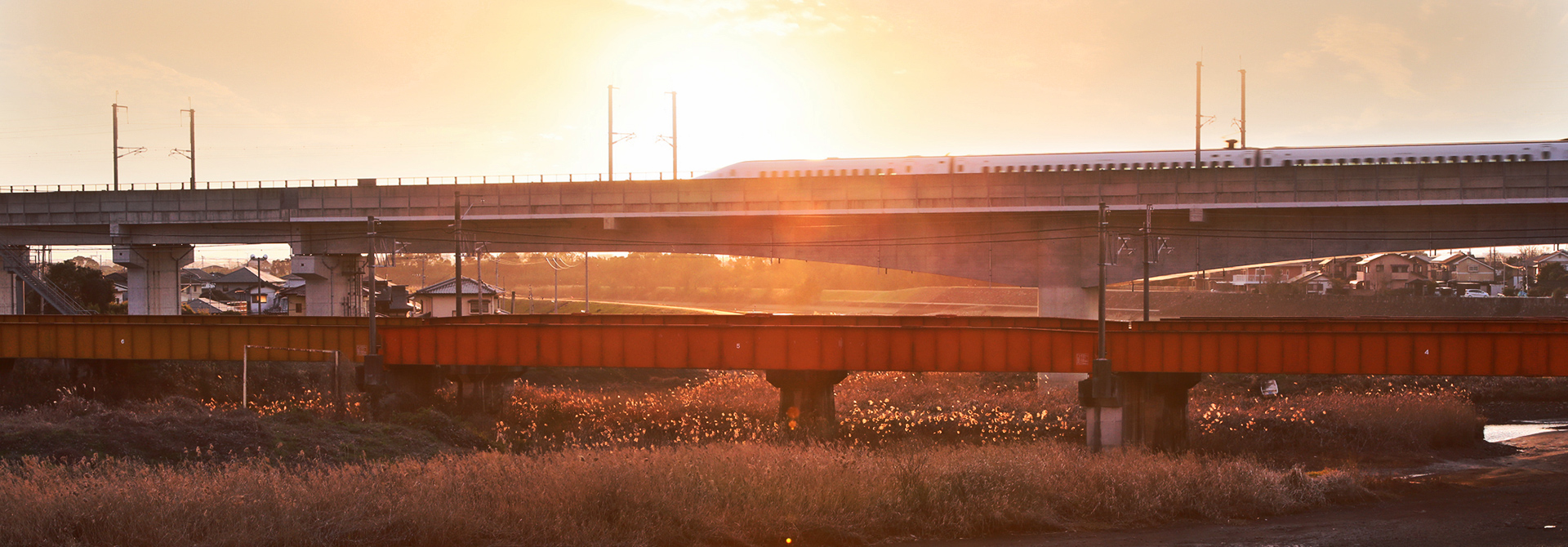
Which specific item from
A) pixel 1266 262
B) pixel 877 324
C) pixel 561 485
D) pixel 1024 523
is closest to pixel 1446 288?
pixel 1266 262

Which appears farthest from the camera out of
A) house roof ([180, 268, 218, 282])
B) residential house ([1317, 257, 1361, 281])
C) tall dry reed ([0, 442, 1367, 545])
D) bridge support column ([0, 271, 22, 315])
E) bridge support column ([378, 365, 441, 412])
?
residential house ([1317, 257, 1361, 281])

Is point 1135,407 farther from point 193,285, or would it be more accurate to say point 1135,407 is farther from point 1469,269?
point 1469,269

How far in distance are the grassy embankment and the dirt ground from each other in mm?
760

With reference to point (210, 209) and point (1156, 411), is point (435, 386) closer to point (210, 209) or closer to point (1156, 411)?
point (210, 209)

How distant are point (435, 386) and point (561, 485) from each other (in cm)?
2224

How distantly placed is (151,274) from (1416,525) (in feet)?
192

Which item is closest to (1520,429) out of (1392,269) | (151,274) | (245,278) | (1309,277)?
(1309,277)

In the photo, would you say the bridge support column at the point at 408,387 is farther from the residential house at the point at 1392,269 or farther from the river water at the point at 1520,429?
the residential house at the point at 1392,269

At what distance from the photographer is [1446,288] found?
85438mm

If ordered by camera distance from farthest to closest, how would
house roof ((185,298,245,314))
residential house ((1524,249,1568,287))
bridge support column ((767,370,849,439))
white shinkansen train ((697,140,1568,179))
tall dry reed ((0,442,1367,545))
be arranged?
residential house ((1524,249,1568,287))
house roof ((185,298,245,314))
white shinkansen train ((697,140,1568,179))
bridge support column ((767,370,849,439))
tall dry reed ((0,442,1367,545))

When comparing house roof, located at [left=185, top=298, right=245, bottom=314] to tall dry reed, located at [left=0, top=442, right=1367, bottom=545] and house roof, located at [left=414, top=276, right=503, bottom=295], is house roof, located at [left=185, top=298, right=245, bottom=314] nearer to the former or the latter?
house roof, located at [left=414, top=276, right=503, bottom=295]

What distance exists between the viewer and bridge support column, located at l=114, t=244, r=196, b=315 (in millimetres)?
50750

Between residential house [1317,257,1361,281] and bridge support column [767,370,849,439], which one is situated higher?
residential house [1317,257,1361,281]

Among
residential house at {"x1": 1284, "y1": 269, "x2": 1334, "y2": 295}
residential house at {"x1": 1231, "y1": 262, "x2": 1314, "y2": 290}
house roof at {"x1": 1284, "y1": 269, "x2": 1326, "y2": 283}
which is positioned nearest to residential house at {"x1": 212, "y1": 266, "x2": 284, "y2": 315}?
residential house at {"x1": 1231, "y1": 262, "x2": 1314, "y2": 290}
